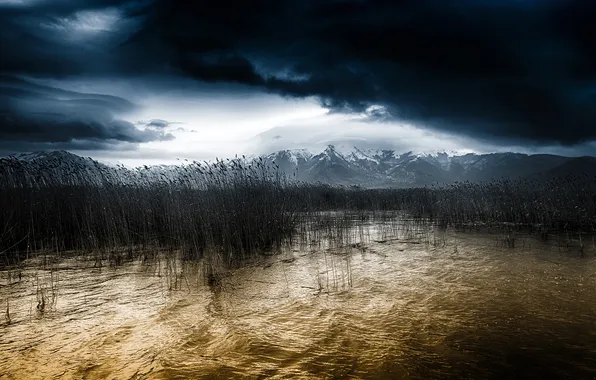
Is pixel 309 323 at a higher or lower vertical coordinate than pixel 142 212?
lower

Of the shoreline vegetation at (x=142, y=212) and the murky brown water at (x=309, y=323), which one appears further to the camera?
the shoreline vegetation at (x=142, y=212)

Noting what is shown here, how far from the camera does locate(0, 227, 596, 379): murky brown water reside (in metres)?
3.19

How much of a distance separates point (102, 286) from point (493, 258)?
8429 millimetres

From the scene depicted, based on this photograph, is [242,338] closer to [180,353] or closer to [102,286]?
[180,353]

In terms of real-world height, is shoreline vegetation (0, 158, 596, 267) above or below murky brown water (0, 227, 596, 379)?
above

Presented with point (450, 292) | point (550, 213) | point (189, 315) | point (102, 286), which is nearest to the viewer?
point (189, 315)

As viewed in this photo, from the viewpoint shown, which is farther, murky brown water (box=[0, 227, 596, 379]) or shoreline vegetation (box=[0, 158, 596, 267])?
shoreline vegetation (box=[0, 158, 596, 267])

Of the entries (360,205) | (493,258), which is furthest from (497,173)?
(493,258)

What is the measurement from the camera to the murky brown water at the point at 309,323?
3186 mm

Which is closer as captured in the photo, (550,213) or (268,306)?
(268,306)

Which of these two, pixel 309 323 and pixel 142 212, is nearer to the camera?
pixel 309 323

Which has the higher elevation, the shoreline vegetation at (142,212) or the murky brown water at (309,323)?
the shoreline vegetation at (142,212)

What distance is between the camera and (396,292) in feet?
18.2

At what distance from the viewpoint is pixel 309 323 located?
428 cm
